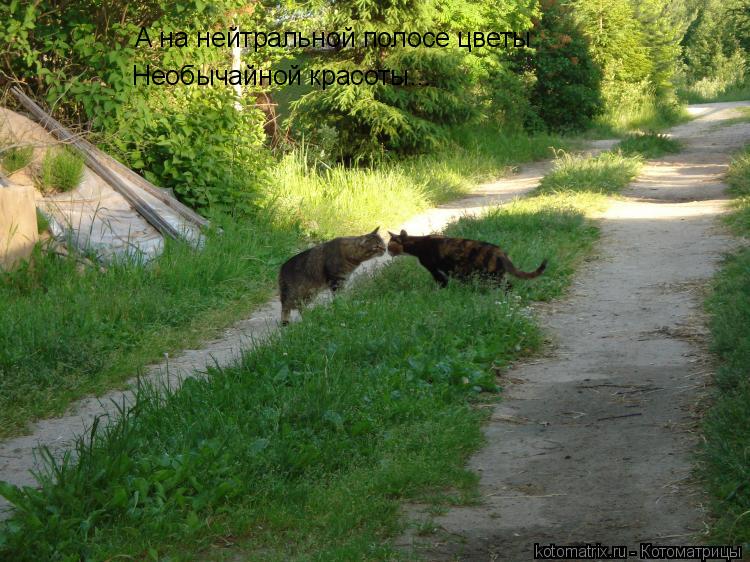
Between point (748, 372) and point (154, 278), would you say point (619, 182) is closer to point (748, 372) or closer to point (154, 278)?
point (154, 278)

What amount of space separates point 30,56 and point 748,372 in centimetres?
946

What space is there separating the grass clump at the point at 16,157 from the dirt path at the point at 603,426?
6392mm

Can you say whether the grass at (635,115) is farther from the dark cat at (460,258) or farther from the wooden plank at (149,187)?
the dark cat at (460,258)

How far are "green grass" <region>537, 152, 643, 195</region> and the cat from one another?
696 cm

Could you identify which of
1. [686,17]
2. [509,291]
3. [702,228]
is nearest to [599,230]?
[702,228]

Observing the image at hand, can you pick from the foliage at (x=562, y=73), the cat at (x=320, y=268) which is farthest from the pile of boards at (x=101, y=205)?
the foliage at (x=562, y=73)

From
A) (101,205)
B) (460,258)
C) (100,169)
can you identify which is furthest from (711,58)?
(460,258)

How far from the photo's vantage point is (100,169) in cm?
1127

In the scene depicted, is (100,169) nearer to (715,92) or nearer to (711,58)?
(715,92)

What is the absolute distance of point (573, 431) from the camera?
5375 millimetres

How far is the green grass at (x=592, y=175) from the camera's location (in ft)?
51.9

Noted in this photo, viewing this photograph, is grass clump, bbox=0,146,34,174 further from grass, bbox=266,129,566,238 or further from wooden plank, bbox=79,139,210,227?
grass, bbox=266,129,566,238

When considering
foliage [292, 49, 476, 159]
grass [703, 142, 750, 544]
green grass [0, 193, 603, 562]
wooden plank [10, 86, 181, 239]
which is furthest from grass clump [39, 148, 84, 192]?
foliage [292, 49, 476, 159]

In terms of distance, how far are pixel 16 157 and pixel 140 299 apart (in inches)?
127
